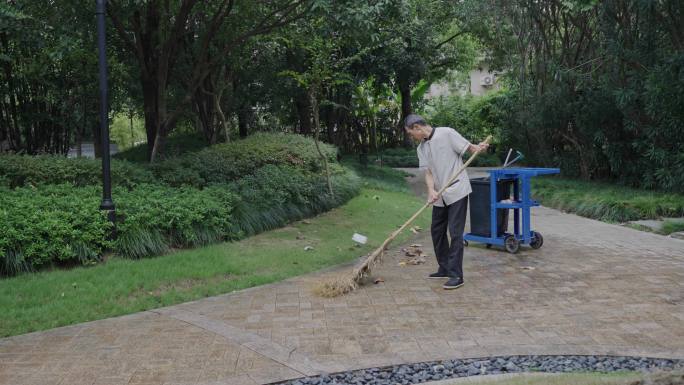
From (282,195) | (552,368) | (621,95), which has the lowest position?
(552,368)

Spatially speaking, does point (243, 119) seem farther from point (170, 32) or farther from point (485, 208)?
point (485, 208)

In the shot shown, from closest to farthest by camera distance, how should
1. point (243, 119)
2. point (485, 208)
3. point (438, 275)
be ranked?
point (438, 275)
point (485, 208)
point (243, 119)

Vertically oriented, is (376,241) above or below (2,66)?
below

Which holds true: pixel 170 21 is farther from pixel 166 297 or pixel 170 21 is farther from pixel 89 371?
pixel 89 371

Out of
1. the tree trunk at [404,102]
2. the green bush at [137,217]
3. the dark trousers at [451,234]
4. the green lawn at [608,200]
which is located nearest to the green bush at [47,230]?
the green bush at [137,217]

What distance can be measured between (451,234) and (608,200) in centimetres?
625

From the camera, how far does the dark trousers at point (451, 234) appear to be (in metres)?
6.15

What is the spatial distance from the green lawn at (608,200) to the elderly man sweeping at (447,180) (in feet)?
18.4

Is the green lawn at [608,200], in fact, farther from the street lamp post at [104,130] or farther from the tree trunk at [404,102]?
the street lamp post at [104,130]

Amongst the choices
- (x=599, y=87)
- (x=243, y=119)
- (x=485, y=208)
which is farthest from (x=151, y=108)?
(x=599, y=87)

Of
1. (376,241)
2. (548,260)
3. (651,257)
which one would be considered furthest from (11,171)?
(651,257)

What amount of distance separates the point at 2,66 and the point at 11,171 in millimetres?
6781

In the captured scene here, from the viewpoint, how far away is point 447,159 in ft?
20.6

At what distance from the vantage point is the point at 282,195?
9516mm
